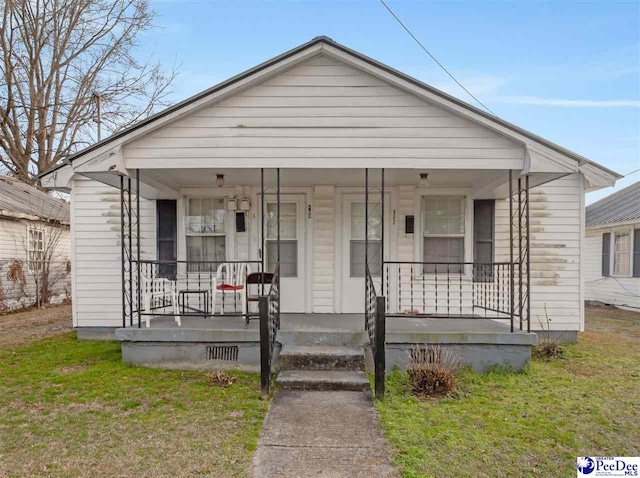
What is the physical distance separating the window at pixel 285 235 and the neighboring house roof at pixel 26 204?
30.1ft

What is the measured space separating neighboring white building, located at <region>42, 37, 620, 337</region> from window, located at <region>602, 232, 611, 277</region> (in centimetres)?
719

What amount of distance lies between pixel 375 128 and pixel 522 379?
3.75 m

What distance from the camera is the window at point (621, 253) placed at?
11.6 meters

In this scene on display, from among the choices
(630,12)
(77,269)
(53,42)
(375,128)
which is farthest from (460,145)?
(53,42)

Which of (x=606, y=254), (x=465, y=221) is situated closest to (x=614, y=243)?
(x=606, y=254)

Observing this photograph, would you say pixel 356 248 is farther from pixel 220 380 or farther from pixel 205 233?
pixel 220 380

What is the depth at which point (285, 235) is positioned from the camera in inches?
266

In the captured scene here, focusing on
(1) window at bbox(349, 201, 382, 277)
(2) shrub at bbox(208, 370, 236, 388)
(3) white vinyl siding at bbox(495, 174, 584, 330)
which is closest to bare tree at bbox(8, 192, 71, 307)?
(2) shrub at bbox(208, 370, 236, 388)

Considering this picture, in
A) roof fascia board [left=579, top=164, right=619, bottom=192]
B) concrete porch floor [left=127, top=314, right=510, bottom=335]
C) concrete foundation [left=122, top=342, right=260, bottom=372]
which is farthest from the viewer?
roof fascia board [left=579, top=164, right=619, bottom=192]

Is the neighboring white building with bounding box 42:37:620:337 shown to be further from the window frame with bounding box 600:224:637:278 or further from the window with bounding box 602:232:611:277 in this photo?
the window with bounding box 602:232:611:277

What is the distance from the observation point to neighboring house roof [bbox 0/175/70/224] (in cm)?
1141

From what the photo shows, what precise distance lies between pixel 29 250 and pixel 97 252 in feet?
23.6

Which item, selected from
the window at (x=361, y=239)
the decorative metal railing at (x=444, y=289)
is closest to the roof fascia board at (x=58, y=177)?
the window at (x=361, y=239)

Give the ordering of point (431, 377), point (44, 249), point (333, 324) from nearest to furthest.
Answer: point (431, 377), point (333, 324), point (44, 249)
